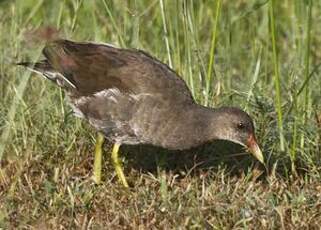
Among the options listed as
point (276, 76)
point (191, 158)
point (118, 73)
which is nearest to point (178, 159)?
point (191, 158)

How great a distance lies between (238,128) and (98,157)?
872 mm

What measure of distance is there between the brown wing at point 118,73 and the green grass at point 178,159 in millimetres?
205

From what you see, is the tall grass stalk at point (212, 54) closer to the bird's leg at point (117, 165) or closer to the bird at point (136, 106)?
the bird at point (136, 106)

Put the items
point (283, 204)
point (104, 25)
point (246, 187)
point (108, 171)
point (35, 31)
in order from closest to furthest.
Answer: point (35, 31) < point (283, 204) < point (246, 187) < point (108, 171) < point (104, 25)

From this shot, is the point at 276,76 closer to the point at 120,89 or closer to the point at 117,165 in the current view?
the point at 120,89

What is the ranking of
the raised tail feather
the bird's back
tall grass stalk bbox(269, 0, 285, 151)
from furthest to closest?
the raised tail feather, the bird's back, tall grass stalk bbox(269, 0, 285, 151)

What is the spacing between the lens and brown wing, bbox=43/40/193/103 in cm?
579

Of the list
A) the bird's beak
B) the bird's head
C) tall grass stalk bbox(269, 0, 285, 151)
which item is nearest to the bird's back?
the bird's head

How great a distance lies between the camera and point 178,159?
20.0ft

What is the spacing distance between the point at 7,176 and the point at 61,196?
1.71 ft

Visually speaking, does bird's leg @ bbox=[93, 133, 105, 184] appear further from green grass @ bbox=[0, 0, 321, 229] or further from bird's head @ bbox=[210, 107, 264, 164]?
bird's head @ bbox=[210, 107, 264, 164]

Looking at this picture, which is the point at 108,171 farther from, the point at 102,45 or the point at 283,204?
the point at 283,204

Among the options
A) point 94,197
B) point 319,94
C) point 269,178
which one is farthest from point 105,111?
point 319,94

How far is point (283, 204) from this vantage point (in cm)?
520
